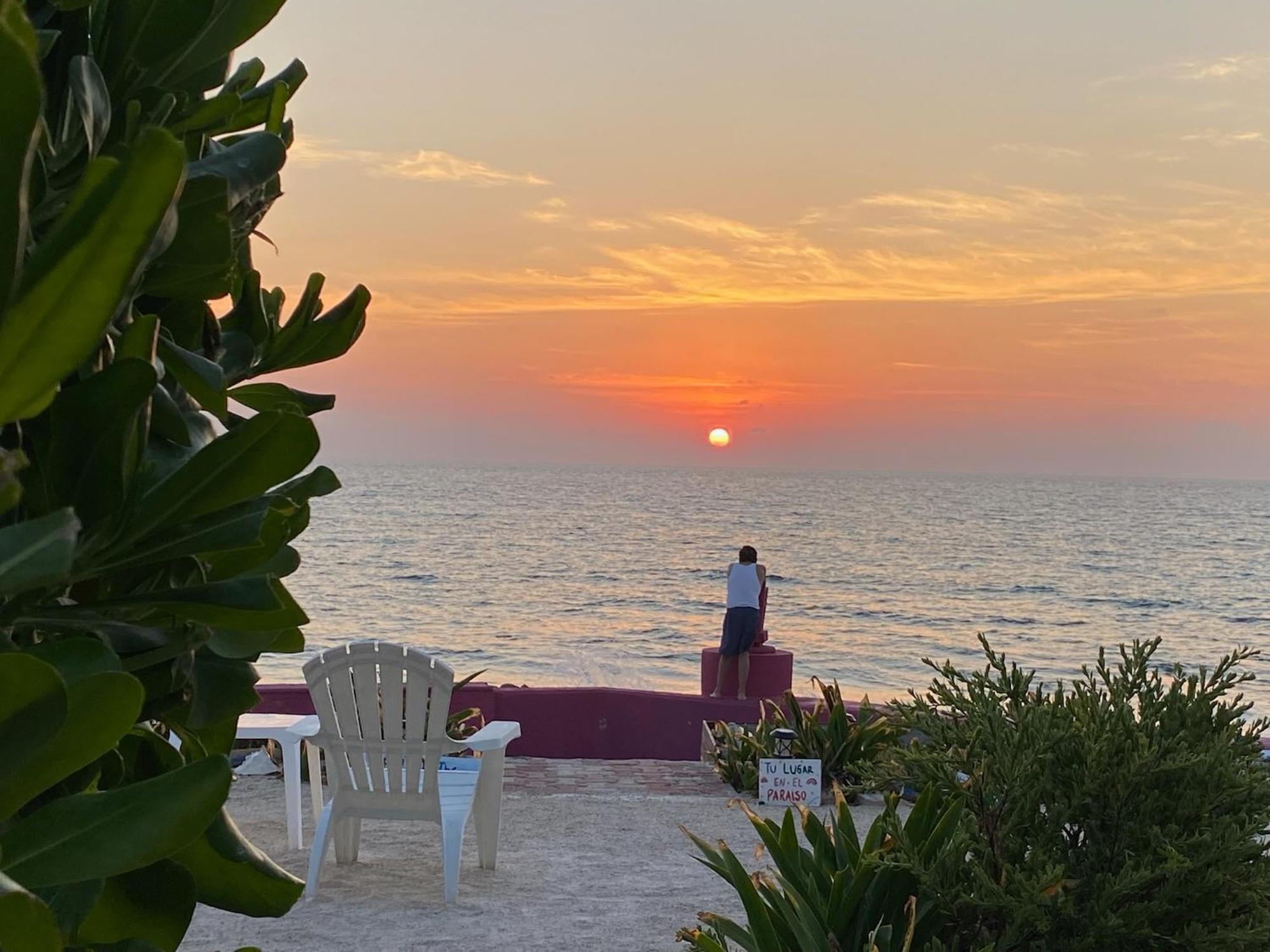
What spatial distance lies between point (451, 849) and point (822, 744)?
3.49 metres

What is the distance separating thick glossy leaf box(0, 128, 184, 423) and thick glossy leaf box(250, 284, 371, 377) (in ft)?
2.12

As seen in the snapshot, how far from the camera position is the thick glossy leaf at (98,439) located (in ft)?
2.45

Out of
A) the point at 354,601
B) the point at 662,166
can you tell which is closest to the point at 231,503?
the point at 662,166

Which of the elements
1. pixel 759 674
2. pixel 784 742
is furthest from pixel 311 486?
pixel 759 674

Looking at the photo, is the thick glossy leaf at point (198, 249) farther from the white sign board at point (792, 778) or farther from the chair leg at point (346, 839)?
the white sign board at point (792, 778)

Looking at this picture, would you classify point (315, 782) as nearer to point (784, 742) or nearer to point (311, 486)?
point (784, 742)

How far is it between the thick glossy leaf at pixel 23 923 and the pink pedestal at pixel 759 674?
1096cm

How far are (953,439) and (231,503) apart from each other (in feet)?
215

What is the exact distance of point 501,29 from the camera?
13133mm

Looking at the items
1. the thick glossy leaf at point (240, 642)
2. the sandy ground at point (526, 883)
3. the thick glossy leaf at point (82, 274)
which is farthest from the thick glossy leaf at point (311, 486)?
the sandy ground at point (526, 883)

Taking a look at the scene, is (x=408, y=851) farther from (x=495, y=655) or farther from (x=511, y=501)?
(x=511, y=501)

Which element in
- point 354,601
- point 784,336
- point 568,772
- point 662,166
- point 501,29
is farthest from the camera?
point 354,601

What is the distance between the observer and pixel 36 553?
59 centimetres

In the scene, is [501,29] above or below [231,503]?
above
